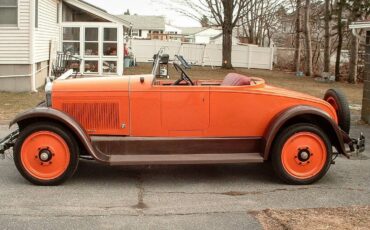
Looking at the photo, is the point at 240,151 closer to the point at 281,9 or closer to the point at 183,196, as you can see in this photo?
the point at 183,196

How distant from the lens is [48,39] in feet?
63.7

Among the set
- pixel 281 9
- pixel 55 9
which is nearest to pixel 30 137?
pixel 55 9

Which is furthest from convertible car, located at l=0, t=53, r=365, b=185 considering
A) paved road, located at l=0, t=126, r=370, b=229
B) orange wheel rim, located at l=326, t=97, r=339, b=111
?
orange wheel rim, located at l=326, t=97, r=339, b=111

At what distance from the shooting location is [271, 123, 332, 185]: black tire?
6.13 metres

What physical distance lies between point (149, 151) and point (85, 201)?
1046 mm

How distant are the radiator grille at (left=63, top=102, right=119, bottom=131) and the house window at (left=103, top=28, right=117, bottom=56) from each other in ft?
57.0

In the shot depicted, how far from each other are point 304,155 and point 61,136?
112 inches

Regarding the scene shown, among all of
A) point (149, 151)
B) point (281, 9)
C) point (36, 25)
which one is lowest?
point (149, 151)

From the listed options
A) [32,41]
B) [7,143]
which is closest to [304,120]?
[7,143]

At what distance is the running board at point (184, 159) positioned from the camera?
596cm

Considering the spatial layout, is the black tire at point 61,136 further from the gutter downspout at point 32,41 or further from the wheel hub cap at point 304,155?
the gutter downspout at point 32,41

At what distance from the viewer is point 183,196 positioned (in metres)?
5.71

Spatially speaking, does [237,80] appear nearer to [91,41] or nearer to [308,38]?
[91,41]

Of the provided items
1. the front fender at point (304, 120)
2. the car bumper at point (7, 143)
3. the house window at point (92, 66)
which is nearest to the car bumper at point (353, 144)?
the front fender at point (304, 120)
